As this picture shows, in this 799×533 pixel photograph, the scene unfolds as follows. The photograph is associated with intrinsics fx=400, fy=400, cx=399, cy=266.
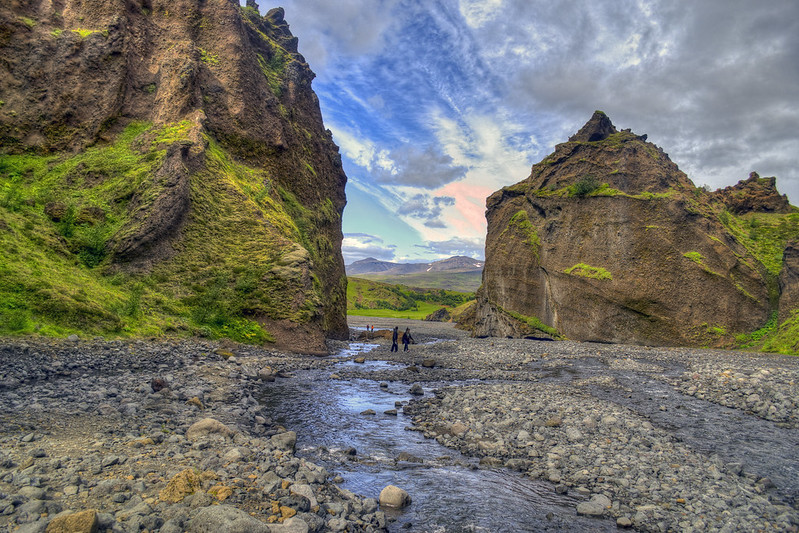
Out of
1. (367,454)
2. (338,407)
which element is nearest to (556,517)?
(367,454)

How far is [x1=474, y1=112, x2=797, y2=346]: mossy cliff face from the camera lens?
4216 cm

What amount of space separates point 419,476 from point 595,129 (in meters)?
66.2

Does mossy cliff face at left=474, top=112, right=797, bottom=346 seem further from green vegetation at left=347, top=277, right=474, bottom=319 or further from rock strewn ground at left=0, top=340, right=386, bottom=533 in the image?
green vegetation at left=347, top=277, right=474, bottom=319

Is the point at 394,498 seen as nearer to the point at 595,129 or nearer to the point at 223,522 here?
the point at 223,522

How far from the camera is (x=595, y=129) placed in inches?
2482

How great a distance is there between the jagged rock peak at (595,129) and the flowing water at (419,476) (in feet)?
200

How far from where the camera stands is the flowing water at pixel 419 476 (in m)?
8.72

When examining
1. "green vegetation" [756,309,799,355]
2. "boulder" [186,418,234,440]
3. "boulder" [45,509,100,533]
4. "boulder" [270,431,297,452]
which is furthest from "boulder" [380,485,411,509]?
"green vegetation" [756,309,799,355]

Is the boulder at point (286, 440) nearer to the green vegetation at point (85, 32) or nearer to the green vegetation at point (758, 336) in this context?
the green vegetation at point (85, 32)

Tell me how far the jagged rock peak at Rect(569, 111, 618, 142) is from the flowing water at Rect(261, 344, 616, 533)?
61077mm

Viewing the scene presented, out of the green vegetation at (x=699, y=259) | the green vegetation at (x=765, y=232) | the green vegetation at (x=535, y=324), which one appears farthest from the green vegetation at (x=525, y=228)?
the green vegetation at (x=765, y=232)

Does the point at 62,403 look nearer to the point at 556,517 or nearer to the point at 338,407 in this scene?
the point at 338,407

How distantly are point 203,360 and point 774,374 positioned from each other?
100ft

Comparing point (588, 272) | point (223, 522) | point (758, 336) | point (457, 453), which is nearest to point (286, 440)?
point (457, 453)
